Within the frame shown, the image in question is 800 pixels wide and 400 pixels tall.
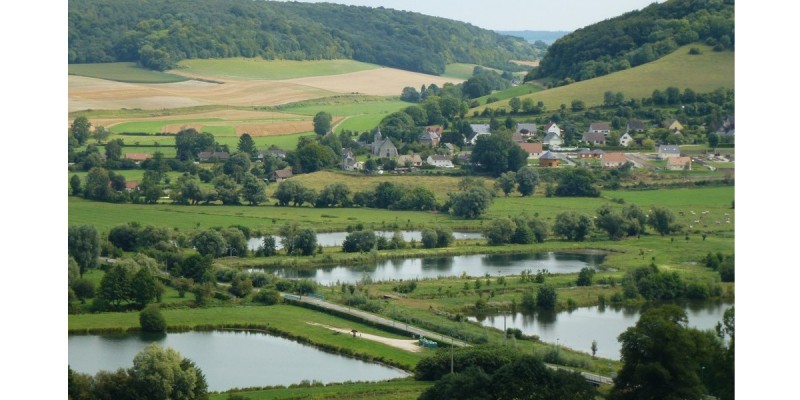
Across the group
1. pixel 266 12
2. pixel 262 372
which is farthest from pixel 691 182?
pixel 266 12

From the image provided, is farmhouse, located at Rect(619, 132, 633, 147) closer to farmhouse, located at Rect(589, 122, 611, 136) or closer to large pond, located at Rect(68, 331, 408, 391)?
farmhouse, located at Rect(589, 122, 611, 136)

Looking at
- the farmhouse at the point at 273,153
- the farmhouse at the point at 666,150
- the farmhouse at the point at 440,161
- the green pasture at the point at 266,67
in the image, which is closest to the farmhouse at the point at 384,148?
the farmhouse at the point at 440,161

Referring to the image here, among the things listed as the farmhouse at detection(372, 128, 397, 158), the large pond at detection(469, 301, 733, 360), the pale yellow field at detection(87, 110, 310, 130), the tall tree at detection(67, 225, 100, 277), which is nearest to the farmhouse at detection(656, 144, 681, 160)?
the farmhouse at detection(372, 128, 397, 158)

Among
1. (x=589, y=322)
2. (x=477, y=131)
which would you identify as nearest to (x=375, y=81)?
(x=477, y=131)

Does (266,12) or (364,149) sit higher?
(266,12)

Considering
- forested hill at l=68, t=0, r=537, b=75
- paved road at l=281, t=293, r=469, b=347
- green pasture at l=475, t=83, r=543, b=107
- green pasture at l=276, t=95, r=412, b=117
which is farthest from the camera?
forested hill at l=68, t=0, r=537, b=75

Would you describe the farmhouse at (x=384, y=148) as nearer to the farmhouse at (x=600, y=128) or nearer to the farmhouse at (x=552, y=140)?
the farmhouse at (x=552, y=140)
